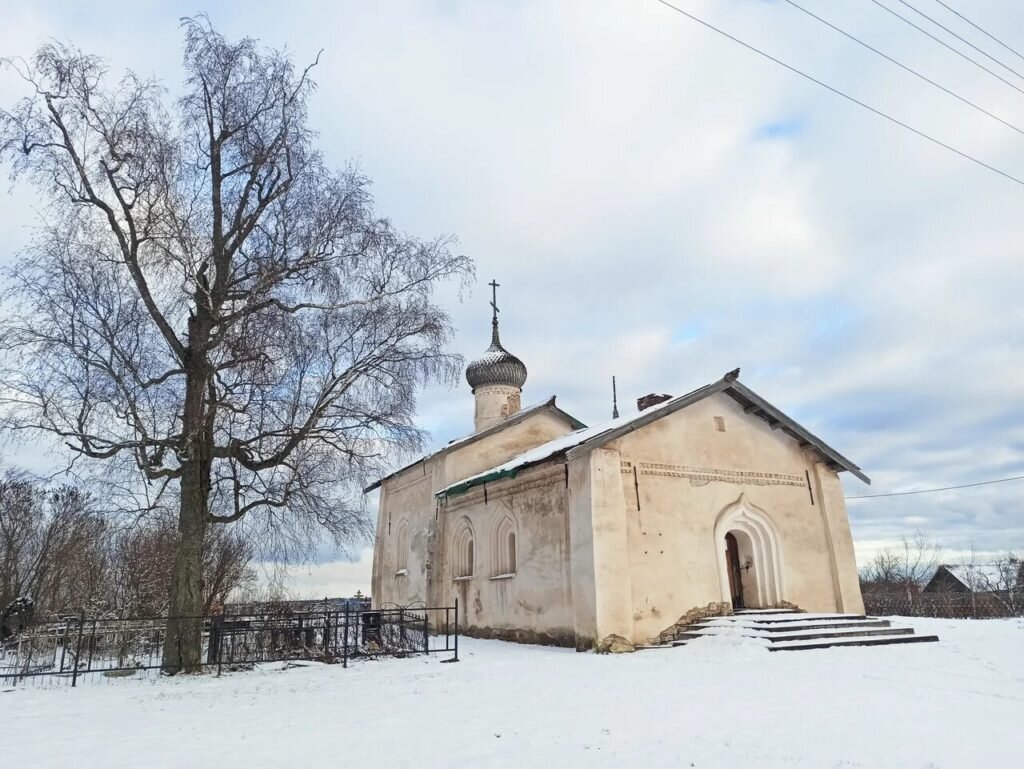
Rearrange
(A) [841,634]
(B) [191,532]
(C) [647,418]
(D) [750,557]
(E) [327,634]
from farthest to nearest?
(D) [750,557] < (C) [647,418] < (A) [841,634] < (E) [327,634] < (B) [191,532]

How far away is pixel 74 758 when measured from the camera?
6.39m

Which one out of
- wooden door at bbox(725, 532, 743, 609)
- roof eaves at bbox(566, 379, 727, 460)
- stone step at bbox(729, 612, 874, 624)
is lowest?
stone step at bbox(729, 612, 874, 624)

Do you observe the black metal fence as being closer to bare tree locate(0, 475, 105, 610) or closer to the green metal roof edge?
the green metal roof edge

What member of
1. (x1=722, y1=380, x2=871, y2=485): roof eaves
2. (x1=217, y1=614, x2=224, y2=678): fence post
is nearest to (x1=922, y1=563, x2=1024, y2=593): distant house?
(x1=722, y1=380, x2=871, y2=485): roof eaves

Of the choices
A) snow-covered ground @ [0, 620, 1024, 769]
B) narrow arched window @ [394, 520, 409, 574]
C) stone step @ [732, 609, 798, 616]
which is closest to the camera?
snow-covered ground @ [0, 620, 1024, 769]

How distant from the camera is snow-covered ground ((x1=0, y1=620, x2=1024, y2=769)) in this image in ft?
19.7

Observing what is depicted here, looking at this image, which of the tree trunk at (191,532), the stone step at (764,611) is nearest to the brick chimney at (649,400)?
the stone step at (764,611)

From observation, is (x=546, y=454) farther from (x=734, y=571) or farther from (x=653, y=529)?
(x=734, y=571)

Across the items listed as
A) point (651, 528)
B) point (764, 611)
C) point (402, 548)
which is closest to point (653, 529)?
point (651, 528)

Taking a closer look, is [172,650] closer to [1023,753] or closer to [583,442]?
[583,442]

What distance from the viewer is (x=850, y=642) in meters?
12.8

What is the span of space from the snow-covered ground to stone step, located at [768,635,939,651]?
1.25 ft

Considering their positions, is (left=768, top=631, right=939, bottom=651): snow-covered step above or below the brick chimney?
below

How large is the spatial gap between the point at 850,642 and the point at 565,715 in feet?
25.8
